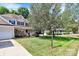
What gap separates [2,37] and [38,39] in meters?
0.60

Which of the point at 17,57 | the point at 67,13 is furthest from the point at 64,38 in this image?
the point at 17,57

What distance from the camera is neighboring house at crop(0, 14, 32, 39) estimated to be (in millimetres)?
4539

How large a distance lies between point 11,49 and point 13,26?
1.27 feet

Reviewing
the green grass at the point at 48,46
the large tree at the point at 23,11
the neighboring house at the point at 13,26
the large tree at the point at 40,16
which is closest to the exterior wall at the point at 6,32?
the neighboring house at the point at 13,26

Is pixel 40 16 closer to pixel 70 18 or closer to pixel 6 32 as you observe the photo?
pixel 70 18

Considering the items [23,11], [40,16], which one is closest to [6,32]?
[23,11]

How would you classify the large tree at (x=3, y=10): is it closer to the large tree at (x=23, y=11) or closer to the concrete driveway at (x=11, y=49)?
the large tree at (x=23, y=11)

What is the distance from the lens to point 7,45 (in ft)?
14.9

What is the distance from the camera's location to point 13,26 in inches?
181

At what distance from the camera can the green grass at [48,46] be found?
4.56m

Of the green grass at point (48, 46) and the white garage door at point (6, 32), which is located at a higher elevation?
the white garage door at point (6, 32)

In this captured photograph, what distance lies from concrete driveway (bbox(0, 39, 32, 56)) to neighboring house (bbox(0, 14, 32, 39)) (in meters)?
0.10

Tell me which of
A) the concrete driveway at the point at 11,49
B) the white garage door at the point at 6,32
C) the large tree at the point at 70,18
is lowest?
the concrete driveway at the point at 11,49

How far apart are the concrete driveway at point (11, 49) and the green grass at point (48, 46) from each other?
0.24ft
